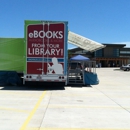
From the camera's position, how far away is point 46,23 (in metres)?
13.8

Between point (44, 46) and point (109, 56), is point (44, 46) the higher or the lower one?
the lower one

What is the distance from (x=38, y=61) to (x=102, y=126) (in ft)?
26.7

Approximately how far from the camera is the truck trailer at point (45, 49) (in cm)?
1376

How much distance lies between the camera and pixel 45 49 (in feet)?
45.2

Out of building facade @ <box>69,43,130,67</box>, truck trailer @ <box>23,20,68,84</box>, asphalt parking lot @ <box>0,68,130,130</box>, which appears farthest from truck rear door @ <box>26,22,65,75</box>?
building facade @ <box>69,43,130,67</box>

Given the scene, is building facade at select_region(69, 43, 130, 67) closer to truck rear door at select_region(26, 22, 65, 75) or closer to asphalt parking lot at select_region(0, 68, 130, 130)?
truck rear door at select_region(26, 22, 65, 75)

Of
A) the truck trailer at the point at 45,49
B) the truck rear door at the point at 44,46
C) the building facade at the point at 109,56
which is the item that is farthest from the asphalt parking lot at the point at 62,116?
the building facade at the point at 109,56

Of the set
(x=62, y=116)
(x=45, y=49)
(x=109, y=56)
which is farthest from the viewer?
(x=109, y=56)

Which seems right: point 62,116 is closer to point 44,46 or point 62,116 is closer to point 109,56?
point 44,46

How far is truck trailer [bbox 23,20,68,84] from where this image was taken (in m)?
13.8

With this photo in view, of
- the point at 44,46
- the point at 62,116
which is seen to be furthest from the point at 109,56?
the point at 62,116

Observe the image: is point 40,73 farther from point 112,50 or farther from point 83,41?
point 112,50

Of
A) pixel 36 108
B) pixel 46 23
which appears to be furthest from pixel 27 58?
pixel 36 108

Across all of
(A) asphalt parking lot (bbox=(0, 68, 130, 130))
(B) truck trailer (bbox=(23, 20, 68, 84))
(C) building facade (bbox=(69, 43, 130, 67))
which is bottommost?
(A) asphalt parking lot (bbox=(0, 68, 130, 130))
